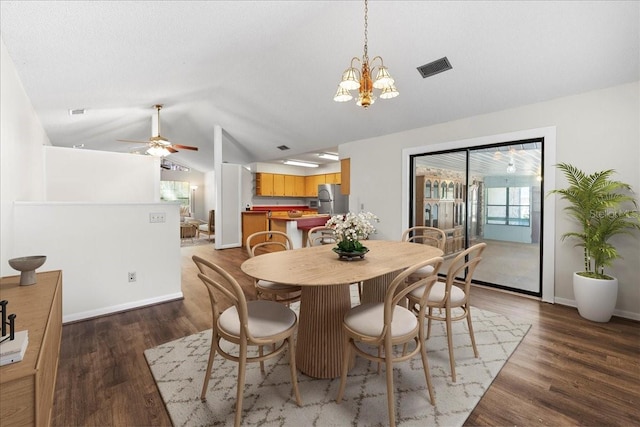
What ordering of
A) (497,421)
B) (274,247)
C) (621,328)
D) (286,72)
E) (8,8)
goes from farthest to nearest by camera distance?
(274,247)
(286,72)
(621,328)
(8,8)
(497,421)

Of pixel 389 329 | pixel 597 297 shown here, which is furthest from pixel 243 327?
pixel 597 297

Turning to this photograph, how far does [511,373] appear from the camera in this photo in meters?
1.96

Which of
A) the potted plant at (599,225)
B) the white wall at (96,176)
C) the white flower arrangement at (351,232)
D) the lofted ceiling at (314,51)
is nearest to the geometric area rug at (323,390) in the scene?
the white flower arrangement at (351,232)

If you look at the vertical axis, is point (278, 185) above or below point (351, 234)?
above

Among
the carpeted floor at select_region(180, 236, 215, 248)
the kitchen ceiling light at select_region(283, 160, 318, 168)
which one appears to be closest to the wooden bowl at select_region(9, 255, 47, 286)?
the carpeted floor at select_region(180, 236, 215, 248)

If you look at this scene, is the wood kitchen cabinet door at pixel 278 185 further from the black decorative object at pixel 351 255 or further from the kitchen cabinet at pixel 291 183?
the black decorative object at pixel 351 255

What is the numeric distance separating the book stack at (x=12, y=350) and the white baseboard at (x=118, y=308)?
237 cm

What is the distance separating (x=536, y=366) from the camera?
2043mm

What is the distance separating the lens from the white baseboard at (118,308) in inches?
110

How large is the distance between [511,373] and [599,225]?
6.44 ft

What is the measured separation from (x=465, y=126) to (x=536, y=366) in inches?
122

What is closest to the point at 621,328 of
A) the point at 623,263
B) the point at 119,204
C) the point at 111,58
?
the point at 623,263

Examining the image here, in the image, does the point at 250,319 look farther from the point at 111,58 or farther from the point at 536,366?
the point at 111,58

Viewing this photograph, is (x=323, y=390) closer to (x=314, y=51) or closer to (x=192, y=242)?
(x=314, y=51)
